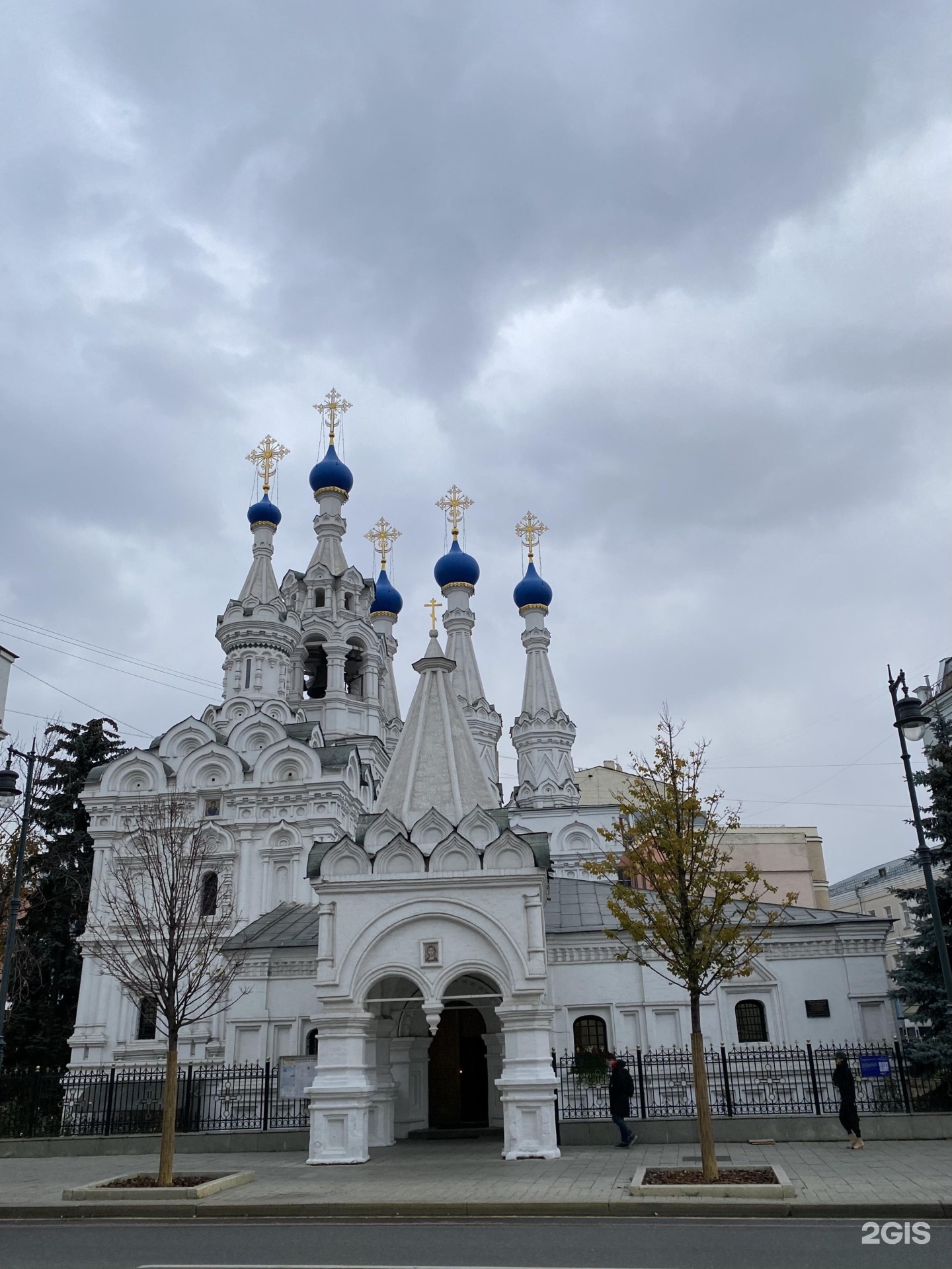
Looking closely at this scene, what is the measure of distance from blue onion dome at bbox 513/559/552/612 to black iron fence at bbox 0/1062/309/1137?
27.4 m

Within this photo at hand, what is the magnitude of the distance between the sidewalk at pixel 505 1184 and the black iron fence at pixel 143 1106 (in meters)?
1.72

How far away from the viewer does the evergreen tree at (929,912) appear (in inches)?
692

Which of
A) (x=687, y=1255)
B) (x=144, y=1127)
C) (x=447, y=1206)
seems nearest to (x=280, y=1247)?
(x=447, y=1206)

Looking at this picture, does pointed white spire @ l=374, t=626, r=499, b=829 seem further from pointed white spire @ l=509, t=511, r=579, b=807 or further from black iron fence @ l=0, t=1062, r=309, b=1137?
pointed white spire @ l=509, t=511, r=579, b=807

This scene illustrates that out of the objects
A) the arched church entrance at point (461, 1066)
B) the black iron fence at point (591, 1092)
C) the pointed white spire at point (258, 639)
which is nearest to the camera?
the black iron fence at point (591, 1092)

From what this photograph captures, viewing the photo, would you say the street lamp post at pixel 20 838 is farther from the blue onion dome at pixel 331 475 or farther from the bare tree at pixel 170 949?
the blue onion dome at pixel 331 475

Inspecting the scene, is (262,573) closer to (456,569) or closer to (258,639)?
(258,639)

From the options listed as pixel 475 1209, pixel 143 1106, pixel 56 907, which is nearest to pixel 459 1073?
pixel 143 1106

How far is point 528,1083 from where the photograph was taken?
13.6 meters

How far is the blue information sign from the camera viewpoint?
15.3 metres

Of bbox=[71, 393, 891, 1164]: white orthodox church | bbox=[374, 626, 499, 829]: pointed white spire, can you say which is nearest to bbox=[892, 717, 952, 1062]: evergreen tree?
bbox=[71, 393, 891, 1164]: white orthodox church

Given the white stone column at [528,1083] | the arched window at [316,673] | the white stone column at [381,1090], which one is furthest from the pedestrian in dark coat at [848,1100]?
the arched window at [316,673]

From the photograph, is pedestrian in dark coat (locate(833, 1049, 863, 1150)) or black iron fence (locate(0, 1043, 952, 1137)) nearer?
pedestrian in dark coat (locate(833, 1049, 863, 1150))

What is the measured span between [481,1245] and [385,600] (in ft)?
124
